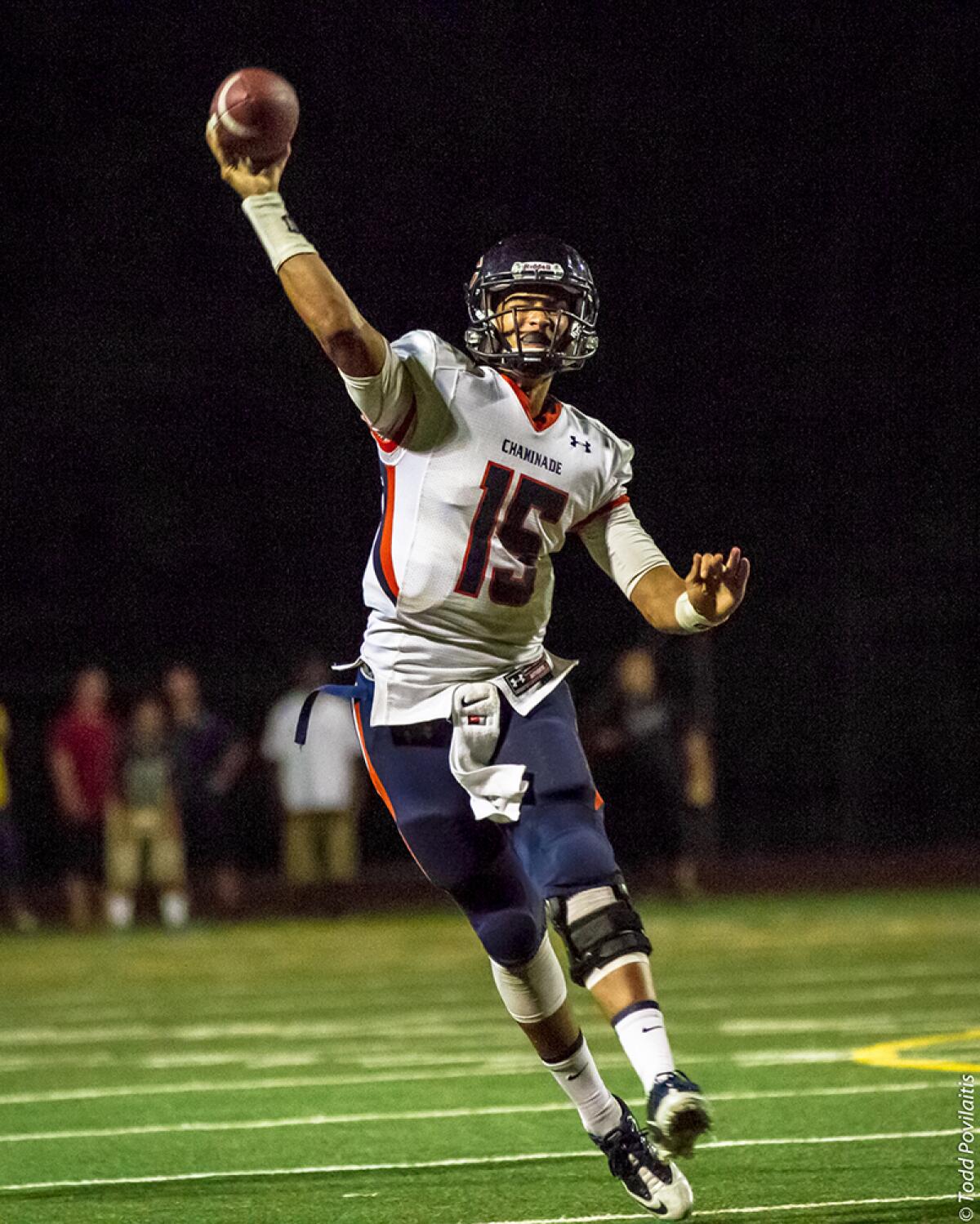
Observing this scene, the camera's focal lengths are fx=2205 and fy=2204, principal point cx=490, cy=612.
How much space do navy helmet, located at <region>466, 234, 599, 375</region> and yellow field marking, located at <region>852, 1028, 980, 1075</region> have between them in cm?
346

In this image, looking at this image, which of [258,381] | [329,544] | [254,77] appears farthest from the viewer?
[258,381]

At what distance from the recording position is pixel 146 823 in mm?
16172

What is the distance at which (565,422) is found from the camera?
18.9 ft

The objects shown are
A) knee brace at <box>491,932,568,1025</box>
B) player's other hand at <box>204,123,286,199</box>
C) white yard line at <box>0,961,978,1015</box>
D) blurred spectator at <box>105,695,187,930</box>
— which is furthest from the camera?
blurred spectator at <box>105,695,187,930</box>

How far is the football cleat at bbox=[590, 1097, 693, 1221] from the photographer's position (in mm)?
5074

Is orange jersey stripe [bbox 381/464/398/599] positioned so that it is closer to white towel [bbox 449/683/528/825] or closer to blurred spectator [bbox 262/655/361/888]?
white towel [bbox 449/683/528/825]

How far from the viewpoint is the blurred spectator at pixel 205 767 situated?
55.7 feet

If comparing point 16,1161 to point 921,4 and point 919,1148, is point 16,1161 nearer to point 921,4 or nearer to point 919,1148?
point 919,1148

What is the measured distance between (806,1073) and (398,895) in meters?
10.3

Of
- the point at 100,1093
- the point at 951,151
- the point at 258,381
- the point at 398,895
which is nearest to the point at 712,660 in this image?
the point at 398,895

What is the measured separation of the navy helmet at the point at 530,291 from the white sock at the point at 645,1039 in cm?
166

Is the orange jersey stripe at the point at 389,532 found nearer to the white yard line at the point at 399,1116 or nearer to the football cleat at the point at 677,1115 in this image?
the football cleat at the point at 677,1115

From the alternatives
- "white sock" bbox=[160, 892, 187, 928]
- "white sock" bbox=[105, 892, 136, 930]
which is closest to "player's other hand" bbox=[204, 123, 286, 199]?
"white sock" bbox=[160, 892, 187, 928]

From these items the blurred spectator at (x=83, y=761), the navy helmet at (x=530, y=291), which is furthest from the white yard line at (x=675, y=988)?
the navy helmet at (x=530, y=291)
